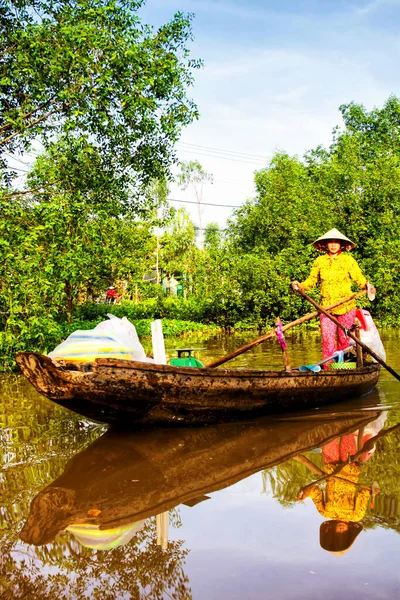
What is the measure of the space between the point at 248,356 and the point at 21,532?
9696 mm

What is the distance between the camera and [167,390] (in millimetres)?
5762

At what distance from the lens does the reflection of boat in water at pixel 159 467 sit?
13.3 feet

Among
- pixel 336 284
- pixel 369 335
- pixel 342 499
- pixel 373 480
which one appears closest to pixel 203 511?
pixel 342 499

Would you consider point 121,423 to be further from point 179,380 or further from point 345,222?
point 345,222

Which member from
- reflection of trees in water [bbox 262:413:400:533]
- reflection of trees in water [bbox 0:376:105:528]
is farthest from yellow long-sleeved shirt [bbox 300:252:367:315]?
reflection of trees in water [bbox 0:376:105:528]

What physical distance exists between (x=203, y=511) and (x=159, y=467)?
974 millimetres

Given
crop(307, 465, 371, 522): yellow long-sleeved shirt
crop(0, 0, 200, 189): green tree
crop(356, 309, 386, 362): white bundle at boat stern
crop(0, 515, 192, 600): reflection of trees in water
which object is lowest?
crop(0, 515, 192, 600): reflection of trees in water

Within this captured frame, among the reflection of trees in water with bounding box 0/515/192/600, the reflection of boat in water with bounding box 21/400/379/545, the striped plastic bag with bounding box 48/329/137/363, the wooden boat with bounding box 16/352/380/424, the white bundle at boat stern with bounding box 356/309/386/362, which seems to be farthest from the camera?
the white bundle at boat stern with bounding box 356/309/386/362

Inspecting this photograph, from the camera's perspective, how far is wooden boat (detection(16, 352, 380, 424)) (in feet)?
17.6

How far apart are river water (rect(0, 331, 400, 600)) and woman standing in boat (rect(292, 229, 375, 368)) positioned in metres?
1.88

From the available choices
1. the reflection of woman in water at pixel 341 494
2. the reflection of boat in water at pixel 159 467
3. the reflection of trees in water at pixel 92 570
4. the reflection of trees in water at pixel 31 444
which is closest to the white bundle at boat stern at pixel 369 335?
the reflection of boat in water at pixel 159 467

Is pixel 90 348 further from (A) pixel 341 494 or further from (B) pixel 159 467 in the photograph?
(A) pixel 341 494

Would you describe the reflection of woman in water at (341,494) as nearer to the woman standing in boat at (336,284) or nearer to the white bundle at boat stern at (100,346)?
the white bundle at boat stern at (100,346)

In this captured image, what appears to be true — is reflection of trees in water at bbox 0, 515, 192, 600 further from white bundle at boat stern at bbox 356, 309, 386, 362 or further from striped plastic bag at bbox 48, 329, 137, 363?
white bundle at boat stern at bbox 356, 309, 386, 362
